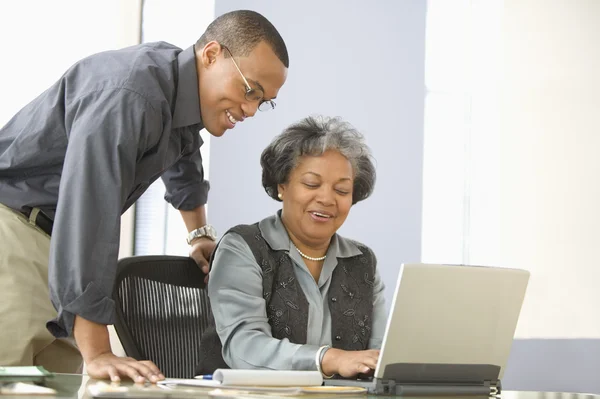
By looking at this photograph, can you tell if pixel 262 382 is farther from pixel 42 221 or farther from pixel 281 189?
pixel 281 189

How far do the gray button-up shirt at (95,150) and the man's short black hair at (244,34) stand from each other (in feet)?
0.32

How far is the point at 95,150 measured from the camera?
61.4 inches

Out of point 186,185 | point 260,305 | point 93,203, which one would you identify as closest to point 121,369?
point 93,203

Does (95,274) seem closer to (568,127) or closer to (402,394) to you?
(402,394)

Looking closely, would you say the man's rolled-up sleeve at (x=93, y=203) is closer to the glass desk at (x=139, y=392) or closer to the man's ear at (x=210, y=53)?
the glass desk at (x=139, y=392)

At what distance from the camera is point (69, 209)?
1.53 metres

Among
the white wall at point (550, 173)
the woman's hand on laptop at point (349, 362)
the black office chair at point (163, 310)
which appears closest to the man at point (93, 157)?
the black office chair at point (163, 310)

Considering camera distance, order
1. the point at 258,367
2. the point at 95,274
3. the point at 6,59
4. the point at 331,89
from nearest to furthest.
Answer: the point at 95,274 < the point at 258,367 < the point at 6,59 < the point at 331,89

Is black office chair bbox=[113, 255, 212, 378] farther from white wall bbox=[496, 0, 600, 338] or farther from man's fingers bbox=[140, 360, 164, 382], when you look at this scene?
white wall bbox=[496, 0, 600, 338]

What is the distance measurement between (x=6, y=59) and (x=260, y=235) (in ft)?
4.93

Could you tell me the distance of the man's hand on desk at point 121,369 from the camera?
1.34 metres

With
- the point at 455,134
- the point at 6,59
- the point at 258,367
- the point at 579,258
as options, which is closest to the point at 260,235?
the point at 258,367

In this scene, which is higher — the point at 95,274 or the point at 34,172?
the point at 34,172

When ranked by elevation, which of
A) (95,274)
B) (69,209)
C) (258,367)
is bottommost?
(258,367)
